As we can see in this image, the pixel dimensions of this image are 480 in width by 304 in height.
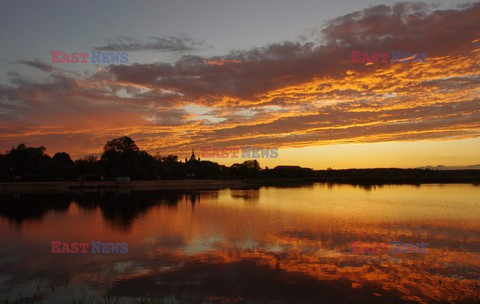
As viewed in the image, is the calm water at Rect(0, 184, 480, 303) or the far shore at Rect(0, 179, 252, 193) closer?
the calm water at Rect(0, 184, 480, 303)

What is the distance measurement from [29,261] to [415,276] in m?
20.3

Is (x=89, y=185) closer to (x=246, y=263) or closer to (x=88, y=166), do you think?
(x=88, y=166)

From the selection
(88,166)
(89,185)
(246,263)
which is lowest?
(246,263)

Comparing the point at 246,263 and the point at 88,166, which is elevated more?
the point at 88,166

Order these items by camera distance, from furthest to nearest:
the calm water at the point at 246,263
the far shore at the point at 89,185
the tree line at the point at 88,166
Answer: the tree line at the point at 88,166 → the far shore at the point at 89,185 → the calm water at the point at 246,263

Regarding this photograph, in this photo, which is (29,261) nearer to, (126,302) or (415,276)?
(126,302)
